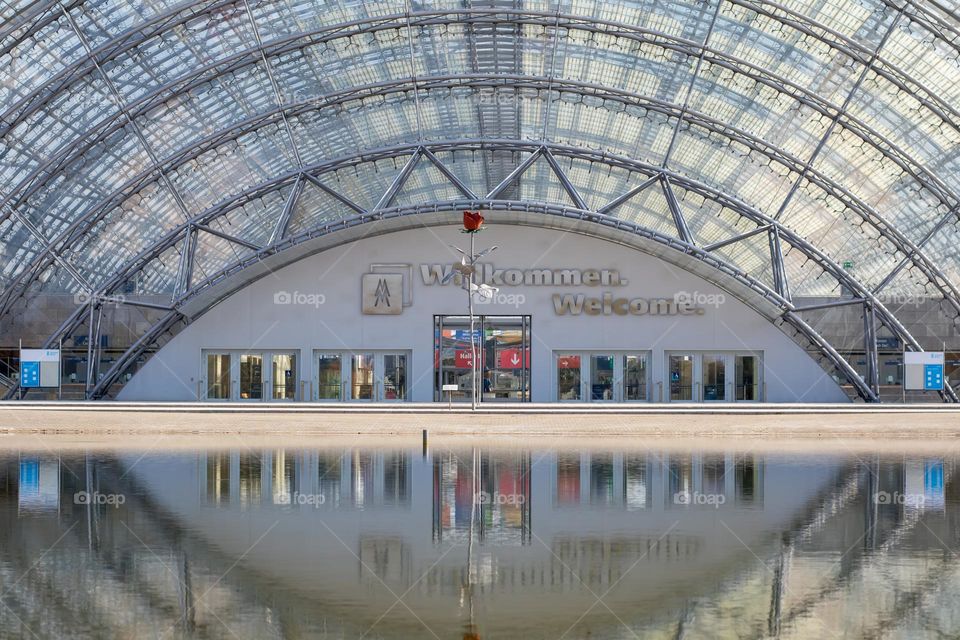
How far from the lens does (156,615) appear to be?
11.7 metres

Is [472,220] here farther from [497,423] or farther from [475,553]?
[475,553]

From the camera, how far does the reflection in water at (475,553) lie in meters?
A: 11.6

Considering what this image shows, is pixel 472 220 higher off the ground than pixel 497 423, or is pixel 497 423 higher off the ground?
pixel 472 220

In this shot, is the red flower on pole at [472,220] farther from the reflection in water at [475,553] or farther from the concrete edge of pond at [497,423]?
the reflection in water at [475,553]

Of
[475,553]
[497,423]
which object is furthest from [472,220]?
[475,553]

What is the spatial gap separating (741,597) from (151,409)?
38.4 metres

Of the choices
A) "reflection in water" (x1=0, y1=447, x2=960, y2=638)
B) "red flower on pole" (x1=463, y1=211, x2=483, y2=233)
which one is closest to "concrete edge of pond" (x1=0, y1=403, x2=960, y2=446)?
"red flower on pole" (x1=463, y1=211, x2=483, y2=233)

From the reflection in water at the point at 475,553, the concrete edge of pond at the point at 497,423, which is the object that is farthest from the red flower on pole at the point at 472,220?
the reflection in water at the point at 475,553

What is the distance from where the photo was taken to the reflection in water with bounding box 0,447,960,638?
11.6m

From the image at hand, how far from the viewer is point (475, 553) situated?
15367mm

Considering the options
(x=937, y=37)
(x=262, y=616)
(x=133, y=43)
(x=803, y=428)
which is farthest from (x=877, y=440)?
(x=133, y=43)

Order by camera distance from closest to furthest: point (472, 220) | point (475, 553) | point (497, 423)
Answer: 1. point (475, 553)
2. point (497, 423)
3. point (472, 220)

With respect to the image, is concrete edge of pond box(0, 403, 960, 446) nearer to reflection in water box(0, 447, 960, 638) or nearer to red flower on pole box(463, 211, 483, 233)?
red flower on pole box(463, 211, 483, 233)

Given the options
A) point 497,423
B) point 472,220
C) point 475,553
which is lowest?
point 475,553
